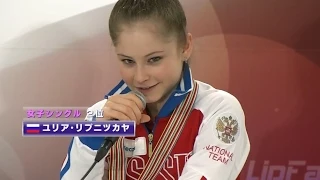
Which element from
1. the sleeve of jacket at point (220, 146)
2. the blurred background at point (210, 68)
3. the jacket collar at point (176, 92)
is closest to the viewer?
the sleeve of jacket at point (220, 146)

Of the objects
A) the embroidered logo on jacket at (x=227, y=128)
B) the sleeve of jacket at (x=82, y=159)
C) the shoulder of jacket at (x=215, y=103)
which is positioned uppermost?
the shoulder of jacket at (x=215, y=103)

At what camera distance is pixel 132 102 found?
107cm

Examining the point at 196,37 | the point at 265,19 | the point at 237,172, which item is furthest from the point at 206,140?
the point at 265,19

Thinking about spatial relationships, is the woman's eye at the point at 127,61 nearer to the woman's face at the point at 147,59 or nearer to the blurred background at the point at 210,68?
the woman's face at the point at 147,59

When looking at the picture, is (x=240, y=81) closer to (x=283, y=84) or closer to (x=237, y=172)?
(x=283, y=84)

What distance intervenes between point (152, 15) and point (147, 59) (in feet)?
0.38

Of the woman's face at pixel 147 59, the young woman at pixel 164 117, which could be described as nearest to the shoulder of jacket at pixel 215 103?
the young woman at pixel 164 117

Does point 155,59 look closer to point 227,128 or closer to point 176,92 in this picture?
point 176,92

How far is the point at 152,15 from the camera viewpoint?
3.93ft

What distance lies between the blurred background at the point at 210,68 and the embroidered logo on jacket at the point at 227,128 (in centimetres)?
69

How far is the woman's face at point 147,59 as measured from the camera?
116cm

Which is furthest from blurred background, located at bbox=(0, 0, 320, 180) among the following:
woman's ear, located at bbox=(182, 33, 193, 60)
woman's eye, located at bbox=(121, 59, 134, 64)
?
woman's eye, located at bbox=(121, 59, 134, 64)

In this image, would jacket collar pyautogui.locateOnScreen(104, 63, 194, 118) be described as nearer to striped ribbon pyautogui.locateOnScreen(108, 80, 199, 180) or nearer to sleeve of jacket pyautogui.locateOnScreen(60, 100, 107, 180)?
striped ribbon pyautogui.locateOnScreen(108, 80, 199, 180)

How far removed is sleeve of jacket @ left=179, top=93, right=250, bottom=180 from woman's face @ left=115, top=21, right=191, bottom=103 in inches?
5.7
